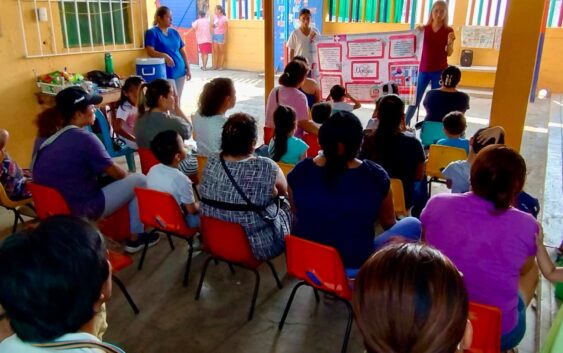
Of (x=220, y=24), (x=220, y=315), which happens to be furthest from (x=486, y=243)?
(x=220, y=24)

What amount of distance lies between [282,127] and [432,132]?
4.91 feet

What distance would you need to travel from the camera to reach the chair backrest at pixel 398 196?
276 cm

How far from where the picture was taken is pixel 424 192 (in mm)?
3217

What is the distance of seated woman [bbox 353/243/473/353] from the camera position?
32.2 inches

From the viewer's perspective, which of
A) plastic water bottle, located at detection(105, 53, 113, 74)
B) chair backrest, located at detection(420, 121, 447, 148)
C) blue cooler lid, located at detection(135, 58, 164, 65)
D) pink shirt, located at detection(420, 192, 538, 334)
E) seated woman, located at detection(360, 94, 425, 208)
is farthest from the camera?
blue cooler lid, located at detection(135, 58, 164, 65)

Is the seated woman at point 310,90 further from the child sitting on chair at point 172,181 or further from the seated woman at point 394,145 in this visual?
the child sitting on chair at point 172,181

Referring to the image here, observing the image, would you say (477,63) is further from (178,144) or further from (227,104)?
(178,144)

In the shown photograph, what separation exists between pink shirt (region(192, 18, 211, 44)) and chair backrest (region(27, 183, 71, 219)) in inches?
405

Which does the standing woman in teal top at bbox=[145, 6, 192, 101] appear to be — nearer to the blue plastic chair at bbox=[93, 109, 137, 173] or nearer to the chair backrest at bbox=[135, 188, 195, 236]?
the blue plastic chair at bbox=[93, 109, 137, 173]

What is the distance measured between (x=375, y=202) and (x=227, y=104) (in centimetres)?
185

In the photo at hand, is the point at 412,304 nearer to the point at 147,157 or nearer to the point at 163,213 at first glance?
the point at 163,213

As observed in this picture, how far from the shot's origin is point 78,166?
276 cm

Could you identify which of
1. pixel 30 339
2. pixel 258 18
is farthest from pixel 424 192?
pixel 258 18

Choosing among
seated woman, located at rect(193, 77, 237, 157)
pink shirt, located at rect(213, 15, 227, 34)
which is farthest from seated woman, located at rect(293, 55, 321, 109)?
pink shirt, located at rect(213, 15, 227, 34)
